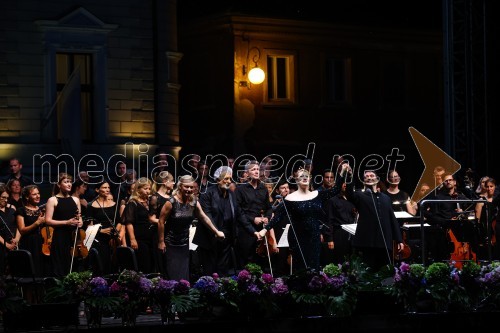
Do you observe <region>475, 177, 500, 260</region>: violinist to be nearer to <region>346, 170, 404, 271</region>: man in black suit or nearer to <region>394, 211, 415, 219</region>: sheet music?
<region>394, 211, 415, 219</region>: sheet music

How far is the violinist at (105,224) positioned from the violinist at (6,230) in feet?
3.45

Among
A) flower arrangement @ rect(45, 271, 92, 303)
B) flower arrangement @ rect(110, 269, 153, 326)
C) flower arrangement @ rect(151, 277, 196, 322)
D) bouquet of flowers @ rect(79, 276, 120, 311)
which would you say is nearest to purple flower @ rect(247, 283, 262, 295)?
flower arrangement @ rect(151, 277, 196, 322)

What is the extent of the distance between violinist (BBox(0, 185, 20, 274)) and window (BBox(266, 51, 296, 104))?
1740 cm

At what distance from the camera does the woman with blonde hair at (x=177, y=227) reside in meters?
16.2

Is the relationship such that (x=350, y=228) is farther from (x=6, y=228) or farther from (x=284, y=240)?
(x=6, y=228)

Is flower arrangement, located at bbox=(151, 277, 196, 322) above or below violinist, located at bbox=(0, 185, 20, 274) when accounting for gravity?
below

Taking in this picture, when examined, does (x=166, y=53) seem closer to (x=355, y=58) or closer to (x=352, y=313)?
(x=355, y=58)

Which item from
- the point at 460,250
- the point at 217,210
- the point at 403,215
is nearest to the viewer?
the point at 217,210

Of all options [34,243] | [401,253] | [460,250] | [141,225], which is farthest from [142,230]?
[460,250]

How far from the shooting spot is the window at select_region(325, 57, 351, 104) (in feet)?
118

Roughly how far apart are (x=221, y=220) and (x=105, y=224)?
166cm

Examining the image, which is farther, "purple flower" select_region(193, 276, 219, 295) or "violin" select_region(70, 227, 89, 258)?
"violin" select_region(70, 227, 89, 258)

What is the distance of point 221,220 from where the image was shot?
18.3m

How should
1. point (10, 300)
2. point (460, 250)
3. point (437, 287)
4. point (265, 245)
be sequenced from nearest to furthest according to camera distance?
point (10, 300) < point (437, 287) < point (265, 245) < point (460, 250)
